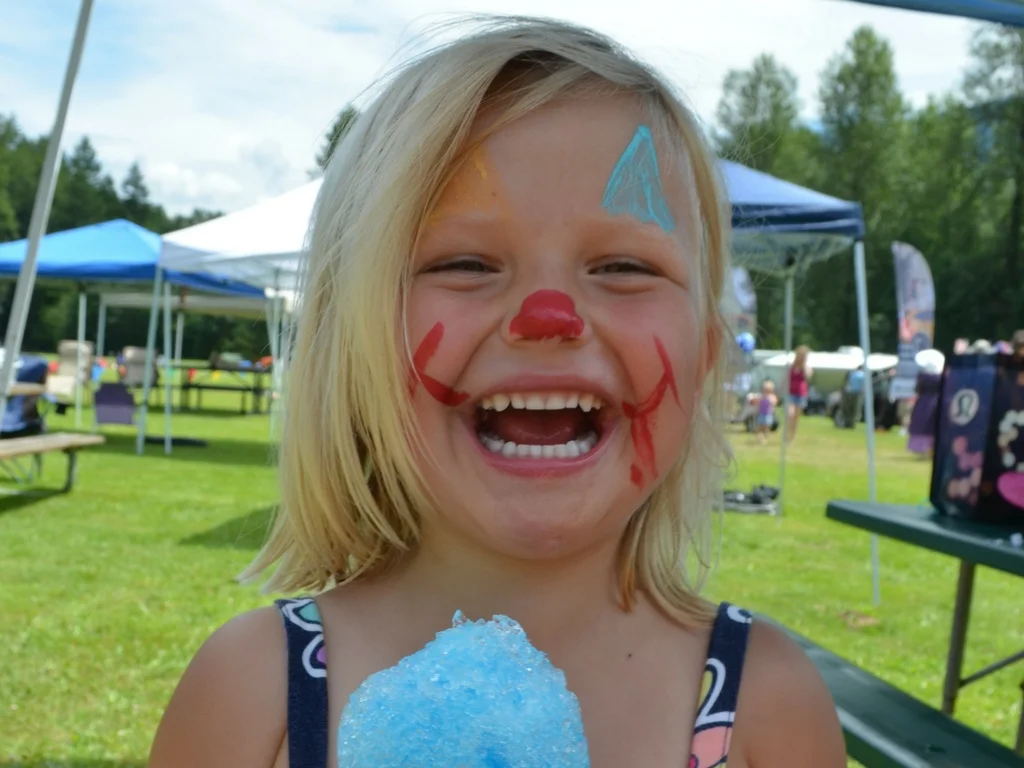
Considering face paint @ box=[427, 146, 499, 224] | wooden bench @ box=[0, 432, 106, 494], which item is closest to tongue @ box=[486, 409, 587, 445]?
face paint @ box=[427, 146, 499, 224]

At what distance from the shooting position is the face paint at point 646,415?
3.46 ft

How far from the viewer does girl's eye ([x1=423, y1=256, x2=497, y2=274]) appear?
105 centimetres

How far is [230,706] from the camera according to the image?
41.6 inches

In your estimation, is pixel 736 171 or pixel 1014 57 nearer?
pixel 736 171

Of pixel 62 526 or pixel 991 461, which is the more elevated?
pixel 991 461

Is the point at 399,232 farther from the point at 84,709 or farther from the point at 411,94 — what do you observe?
the point at 84,709

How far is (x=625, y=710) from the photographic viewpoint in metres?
1.09

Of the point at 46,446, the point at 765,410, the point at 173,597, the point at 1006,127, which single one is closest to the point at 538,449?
the point at 173,597

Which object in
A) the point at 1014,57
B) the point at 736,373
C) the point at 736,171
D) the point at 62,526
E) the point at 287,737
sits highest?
the point at 1014,57

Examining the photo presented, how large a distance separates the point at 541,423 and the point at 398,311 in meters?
0.20

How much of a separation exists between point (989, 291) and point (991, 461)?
36.6 metres

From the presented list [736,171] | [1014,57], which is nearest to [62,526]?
[736,171]

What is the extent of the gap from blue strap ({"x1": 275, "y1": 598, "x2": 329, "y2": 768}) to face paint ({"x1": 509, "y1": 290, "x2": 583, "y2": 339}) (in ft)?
1.41

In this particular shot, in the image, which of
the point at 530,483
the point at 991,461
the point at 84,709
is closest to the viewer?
the point at 530,483
